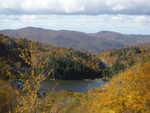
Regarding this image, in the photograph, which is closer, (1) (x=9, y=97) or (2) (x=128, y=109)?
(2) (x=128, y=109)

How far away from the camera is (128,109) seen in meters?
13.3

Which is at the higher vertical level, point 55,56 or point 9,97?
point 9,97

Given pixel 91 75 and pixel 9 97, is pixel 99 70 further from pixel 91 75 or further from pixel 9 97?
pixel 9 97

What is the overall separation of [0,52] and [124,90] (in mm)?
113932

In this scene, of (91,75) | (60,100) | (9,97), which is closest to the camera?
(9,97)

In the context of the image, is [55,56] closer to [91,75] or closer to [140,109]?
[91,75]

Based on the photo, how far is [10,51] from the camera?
127 meters

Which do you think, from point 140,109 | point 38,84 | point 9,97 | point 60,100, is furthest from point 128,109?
point 60,100

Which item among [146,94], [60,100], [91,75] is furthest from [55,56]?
[146,94]

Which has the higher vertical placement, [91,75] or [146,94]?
[146,94]

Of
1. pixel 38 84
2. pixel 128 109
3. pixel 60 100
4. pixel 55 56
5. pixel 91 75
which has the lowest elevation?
pixel 91 75

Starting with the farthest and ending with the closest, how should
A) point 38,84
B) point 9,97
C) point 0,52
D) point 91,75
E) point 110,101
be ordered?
point 91,75
point 0,52
point 9,97
point 110,101
point 38,84

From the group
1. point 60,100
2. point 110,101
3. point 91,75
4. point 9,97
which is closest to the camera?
point 110,101

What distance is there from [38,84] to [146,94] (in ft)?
22.6
